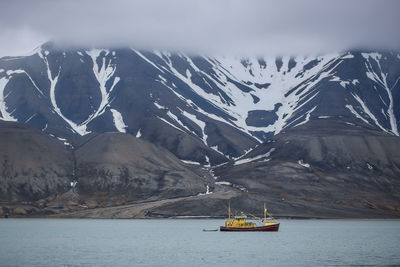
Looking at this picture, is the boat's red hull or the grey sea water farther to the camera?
the boat's red hull

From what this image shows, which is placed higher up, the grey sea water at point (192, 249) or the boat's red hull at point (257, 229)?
the boat's red hull at point (257, 229)

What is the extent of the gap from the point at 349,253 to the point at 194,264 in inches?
1146

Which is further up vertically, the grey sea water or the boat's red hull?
the boat's red hull

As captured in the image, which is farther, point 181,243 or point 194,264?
point 181,243

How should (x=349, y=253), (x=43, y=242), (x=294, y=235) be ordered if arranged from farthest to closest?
(x=294, y=235) < (x=43, y=242) < (x=349, y=253)

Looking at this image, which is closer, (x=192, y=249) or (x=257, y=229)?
(x=192, y=249)

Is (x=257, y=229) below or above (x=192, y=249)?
above

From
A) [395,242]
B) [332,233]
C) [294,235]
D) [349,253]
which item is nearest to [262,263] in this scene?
[349,253]

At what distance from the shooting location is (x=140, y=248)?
115562 mm

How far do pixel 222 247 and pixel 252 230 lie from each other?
51.2m

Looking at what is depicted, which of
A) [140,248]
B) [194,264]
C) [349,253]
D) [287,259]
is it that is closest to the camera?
[194,264]

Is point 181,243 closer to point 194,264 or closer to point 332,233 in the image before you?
point 194,264

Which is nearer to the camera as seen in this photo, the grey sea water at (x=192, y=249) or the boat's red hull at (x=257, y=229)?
the grey sea water at (x=192, y=249)

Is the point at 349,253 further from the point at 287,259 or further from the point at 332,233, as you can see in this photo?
the point at 332,233
